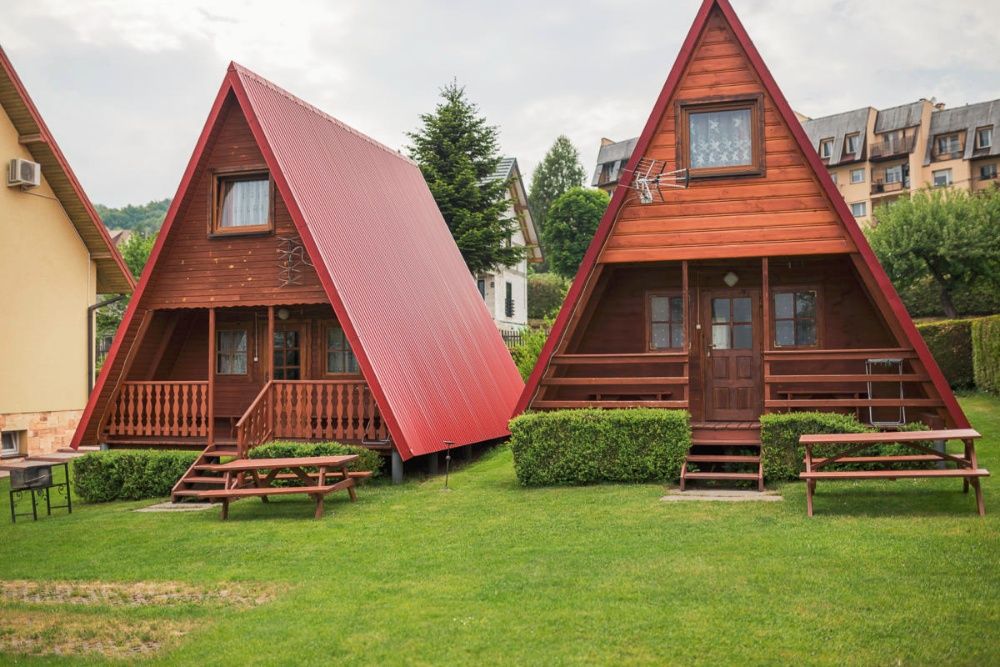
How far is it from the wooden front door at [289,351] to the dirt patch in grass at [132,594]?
804 centimetres

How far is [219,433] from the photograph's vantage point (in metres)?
18.0

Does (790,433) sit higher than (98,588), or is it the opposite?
(790,433)

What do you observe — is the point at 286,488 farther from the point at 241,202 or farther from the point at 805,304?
the point at 805,304

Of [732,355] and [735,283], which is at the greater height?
[735,283]

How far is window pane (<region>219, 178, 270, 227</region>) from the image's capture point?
16094mm

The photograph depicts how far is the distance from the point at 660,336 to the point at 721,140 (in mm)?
3237

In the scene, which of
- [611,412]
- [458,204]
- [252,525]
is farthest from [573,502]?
[458,204]

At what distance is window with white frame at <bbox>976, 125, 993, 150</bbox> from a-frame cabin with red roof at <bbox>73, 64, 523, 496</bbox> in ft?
157

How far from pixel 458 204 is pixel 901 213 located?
68.9 ft

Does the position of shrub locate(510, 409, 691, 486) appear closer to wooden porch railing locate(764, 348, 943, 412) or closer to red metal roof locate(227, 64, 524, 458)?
wooden porch railing locate(764, 348, 943, 412)

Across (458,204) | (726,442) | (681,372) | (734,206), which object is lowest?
(726,442)

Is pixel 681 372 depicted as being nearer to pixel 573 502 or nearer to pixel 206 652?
pixel 573 502

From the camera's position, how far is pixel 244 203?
1623cm

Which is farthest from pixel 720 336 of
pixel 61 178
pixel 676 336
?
→ pixel 61 178
